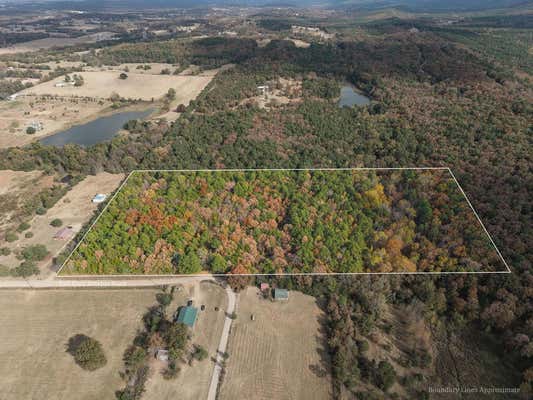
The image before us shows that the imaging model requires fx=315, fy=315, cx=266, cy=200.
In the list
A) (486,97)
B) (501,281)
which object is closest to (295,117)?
(486,97)

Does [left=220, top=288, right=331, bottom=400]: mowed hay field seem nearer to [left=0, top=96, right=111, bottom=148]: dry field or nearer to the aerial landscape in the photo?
the aerial landscape

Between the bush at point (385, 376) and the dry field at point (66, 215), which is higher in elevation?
the dry field at point (66, 215)

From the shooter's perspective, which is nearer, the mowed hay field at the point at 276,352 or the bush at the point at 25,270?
the mowed hay field at the point at 276,352

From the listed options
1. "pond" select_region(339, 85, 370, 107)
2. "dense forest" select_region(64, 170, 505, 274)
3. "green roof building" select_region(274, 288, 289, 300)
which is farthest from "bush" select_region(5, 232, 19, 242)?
"pond" select_region(339, 85, 370, 107)

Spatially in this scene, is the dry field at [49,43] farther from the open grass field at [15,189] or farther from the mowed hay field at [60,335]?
the mowed hay field at [60,335]

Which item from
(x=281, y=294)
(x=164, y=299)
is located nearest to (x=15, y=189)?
(x=164, y=299)

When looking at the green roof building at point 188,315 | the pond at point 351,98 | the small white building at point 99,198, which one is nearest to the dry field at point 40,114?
the small white building at point 99,198
